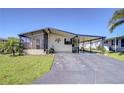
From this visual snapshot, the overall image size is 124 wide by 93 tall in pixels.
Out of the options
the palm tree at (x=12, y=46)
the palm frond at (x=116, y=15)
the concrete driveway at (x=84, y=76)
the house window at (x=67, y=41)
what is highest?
the palm frond at (x=116, y=15)

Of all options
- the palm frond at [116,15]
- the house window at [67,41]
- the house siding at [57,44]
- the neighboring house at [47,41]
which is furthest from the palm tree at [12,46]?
the palm frond at [116,15]

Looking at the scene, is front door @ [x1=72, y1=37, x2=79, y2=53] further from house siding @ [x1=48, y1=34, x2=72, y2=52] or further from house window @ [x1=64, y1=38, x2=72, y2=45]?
house siding @ [x1=48, y1=34, x2=72, y2=52]

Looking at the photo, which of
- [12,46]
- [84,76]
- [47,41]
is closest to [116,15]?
[84,76]

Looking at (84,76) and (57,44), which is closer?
(84,76)

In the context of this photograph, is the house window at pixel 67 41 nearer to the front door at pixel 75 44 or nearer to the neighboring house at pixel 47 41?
the neighboring house at pixel 47 41

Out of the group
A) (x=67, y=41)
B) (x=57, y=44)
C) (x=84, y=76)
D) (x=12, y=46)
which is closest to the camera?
(x=84, y=76)

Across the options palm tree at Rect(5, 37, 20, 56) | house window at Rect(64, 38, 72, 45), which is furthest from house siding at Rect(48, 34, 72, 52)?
palm tree at Rect(5, 37, 20, 56)

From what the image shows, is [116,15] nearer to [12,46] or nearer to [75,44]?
[75,44]

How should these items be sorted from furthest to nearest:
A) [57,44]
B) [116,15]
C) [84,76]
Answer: [57,44] → [116,15] → [84,76]

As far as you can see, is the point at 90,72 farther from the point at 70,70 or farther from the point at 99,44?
the point at 99,44
